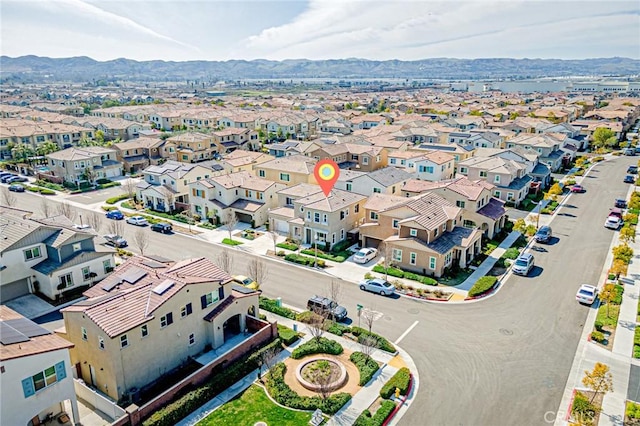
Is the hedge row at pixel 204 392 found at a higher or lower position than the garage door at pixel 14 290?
lower

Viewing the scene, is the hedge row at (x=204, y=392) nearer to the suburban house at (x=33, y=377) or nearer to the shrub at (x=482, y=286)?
the suburban house at (x=33, y=377)

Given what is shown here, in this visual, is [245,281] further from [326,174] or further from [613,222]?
[613,222]

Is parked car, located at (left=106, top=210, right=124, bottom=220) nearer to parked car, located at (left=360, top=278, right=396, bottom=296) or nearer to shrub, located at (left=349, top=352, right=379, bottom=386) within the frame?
parked car, located at (left=360, top=278, right=396, bottom=296)

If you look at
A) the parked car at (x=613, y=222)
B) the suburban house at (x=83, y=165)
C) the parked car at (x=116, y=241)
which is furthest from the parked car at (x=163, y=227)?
the parked car at (x=613, y=222)

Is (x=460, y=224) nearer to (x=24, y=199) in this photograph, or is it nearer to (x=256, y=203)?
(x=256, y=203)

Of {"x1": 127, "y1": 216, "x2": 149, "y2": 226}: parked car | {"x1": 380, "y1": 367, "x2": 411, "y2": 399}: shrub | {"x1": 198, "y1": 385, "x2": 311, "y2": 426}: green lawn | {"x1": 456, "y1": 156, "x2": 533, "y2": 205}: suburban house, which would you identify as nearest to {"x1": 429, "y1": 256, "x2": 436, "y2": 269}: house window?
{"x1": 380, "y1": 367, "x2": 411, "y2": 399}: shrub

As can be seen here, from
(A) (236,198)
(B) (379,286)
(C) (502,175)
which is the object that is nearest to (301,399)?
(B) (379,286)
